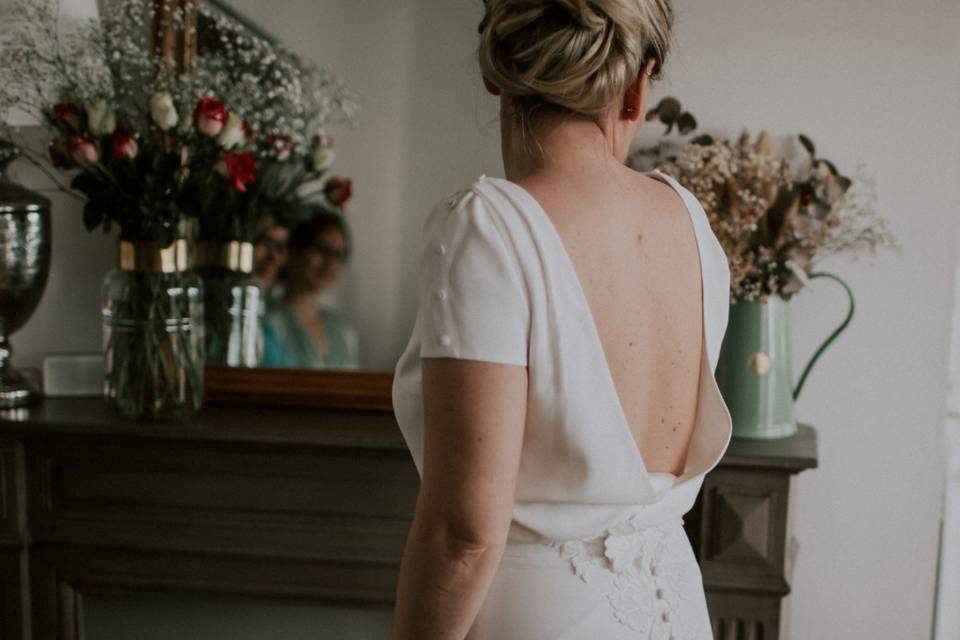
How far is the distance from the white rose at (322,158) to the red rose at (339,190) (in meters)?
0.03

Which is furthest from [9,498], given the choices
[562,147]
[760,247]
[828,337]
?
[828,337]

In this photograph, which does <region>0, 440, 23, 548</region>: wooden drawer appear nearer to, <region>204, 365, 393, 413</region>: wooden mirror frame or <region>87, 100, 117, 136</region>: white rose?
<region>204, 365, 393, 413</region>: wooden mirror frame

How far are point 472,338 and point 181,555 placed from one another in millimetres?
1036

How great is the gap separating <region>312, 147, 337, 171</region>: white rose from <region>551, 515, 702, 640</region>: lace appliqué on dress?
3.42 feet

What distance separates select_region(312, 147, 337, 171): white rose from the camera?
1819 millimetres

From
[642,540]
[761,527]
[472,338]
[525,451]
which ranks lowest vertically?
[761,527]

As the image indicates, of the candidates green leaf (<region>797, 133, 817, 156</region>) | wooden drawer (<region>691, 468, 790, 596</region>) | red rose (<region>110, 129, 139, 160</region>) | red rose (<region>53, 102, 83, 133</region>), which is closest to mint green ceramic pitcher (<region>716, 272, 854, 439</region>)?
wooden drawer (<region>691, 468, 790, 596</region>)

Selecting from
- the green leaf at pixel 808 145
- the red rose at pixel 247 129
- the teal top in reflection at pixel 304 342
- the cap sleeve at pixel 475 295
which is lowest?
the teal top in reflection at pixel 304 342

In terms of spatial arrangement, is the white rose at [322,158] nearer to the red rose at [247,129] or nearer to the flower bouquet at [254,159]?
the flower bouquet at [254,159]

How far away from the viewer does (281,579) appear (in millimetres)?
1645

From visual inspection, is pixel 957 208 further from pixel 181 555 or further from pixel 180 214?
pixel 181 555

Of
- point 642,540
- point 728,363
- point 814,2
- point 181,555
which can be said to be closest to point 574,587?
point 642,540

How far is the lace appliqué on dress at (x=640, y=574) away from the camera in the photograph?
1.03 metres

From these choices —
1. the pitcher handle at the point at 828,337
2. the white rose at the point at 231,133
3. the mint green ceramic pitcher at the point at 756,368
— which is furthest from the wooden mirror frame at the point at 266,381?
the pitcher handle at the point at 828,337
